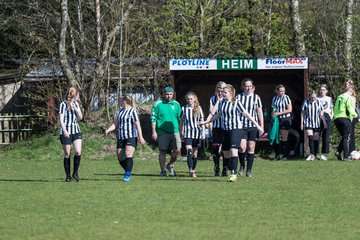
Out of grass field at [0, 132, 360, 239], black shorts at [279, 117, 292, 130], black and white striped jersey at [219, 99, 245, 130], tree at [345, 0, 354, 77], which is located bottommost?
grass field at [0, 132, 360, 239]

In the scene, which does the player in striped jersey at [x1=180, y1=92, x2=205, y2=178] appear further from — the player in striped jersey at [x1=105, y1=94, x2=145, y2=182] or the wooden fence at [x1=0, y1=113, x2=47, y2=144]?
the wooden fence at [x1=0, y1=113, x2=47, y2=144]

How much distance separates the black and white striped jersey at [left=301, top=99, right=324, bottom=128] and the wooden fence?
33.8ft

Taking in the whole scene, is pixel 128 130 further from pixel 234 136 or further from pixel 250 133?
pixel 250 133

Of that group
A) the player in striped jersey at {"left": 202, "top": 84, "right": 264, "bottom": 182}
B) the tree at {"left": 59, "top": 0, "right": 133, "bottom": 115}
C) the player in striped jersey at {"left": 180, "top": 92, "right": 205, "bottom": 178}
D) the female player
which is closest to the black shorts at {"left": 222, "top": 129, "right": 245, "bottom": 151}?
the player in striped jersey at {"left": 202, "top": 84, "right": 264, "bottom": 182}

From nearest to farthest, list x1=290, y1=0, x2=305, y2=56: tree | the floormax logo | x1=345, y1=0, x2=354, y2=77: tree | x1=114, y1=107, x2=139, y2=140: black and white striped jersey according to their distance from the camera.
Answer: x1=114, y1=107, x2=139, y2=140: black and white striped jersey < the floormax logo < x1=345, y1=0, x2=354, y2=77: tree < x1=290, y1=0, x2=305, y2=56: tree

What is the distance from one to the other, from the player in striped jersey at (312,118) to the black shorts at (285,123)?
0.59 metres

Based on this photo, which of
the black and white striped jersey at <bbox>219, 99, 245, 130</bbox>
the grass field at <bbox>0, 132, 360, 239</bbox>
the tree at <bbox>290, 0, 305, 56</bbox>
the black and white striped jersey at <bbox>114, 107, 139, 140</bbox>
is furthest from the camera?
the tree at <bbox>290, 0, 305, 56</bbox>

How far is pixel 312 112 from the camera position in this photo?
23125 millimetres

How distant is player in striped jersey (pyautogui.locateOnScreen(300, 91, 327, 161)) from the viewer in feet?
75.8

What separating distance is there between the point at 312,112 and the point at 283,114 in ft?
2.73

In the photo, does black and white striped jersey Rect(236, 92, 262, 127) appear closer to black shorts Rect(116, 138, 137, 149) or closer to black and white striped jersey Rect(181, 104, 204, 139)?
black and white striped jersey Rect(181, 104, 204, 139)

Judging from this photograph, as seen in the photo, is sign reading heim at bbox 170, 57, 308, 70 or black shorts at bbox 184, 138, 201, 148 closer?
black shorts at bbox 184, 138, 201, 148

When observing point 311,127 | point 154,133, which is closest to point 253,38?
point 311,127

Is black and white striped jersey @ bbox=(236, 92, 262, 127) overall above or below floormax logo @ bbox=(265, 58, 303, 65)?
below
